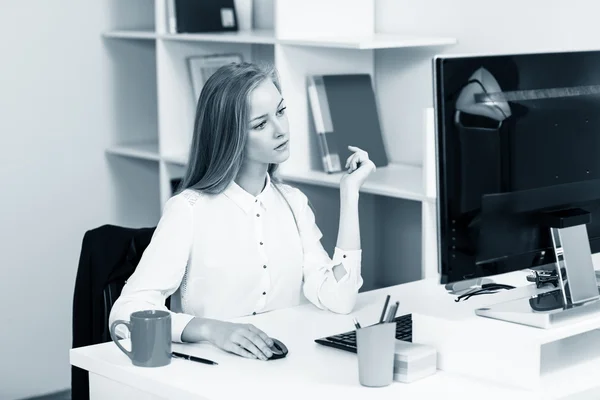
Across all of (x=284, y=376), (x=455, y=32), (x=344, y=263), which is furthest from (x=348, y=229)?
(x=455, y=32)

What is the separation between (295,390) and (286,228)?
76 cm

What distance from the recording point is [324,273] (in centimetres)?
218

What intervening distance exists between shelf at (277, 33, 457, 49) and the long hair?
0.52 metres

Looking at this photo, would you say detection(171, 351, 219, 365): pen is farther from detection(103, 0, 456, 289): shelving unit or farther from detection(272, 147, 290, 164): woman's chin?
detection(103, 0, 456, 289): shelving unit

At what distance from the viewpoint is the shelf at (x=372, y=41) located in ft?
8.82

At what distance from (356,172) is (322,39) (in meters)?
0.82

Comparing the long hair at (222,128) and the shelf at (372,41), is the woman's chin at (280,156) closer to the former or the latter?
the long hair at (222,128)

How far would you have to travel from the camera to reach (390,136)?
3162mm

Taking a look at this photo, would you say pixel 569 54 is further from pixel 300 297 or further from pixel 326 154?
pixel 326 154

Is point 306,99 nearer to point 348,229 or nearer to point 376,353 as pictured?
point 348,229

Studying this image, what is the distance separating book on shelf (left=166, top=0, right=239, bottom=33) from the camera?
323cm

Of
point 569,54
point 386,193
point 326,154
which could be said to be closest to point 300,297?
point 386,193

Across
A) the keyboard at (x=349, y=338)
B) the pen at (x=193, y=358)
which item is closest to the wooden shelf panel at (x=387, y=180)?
the keyboard at (x=349, y=338)

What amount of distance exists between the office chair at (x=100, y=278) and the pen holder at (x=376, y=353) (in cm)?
86
